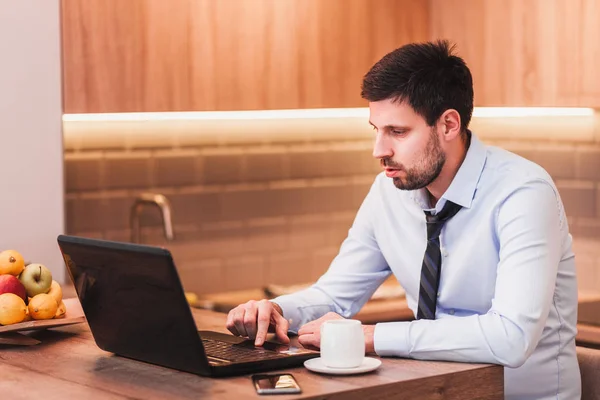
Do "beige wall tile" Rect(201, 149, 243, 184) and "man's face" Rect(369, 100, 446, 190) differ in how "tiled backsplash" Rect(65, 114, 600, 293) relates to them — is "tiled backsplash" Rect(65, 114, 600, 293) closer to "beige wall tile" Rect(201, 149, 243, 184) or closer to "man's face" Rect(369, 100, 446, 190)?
"beige wall tile" Rect(201, 149, 243, 184)

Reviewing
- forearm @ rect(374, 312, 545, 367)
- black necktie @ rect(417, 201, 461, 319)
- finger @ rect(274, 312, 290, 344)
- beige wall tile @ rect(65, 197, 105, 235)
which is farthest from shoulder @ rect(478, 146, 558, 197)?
beige wall tile @ rect(65, 197, 105, 235)

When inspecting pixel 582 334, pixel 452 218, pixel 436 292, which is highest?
pixel 452 218

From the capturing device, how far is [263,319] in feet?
7.85

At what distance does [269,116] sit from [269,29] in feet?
1.89

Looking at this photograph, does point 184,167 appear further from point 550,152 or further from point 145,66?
point 550,152

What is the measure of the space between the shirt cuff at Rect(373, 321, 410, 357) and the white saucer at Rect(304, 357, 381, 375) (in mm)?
81

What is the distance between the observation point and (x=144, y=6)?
3822mm

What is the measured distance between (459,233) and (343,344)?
59 cm

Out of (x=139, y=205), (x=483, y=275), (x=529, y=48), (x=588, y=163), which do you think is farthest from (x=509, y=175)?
(x=139, y=205)

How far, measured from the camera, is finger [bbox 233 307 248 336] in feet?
7.89

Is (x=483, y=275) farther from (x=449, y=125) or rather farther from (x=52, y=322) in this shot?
(x=52, y=322)

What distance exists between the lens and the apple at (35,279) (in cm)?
258

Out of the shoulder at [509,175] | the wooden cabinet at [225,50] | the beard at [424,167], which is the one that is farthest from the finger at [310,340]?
the wooden cabinet at [225,50]

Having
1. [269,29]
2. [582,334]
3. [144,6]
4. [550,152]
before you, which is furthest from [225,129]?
[582,334]
